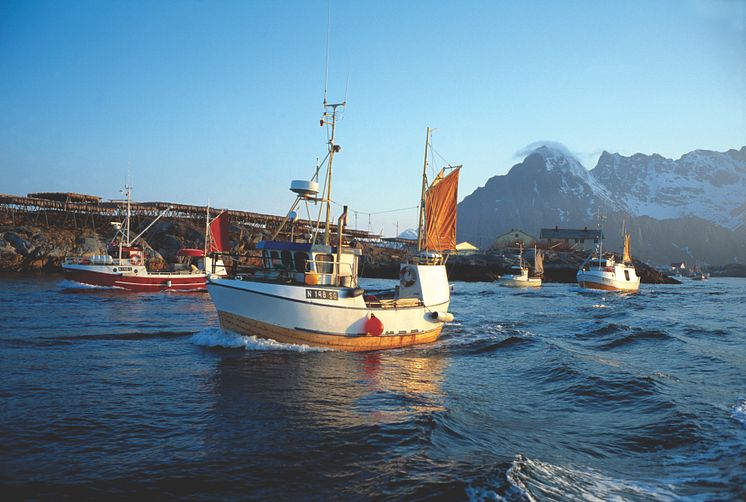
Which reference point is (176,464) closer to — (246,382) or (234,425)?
(234,425)

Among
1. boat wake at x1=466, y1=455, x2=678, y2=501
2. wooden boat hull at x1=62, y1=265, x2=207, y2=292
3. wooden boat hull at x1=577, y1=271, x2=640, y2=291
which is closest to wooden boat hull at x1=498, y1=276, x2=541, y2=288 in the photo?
wooden boat hull at x1=577, y1=271, x2=640, y2=291

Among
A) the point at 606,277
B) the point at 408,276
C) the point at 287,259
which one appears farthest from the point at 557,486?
the point at 606,277

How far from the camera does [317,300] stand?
19.1m

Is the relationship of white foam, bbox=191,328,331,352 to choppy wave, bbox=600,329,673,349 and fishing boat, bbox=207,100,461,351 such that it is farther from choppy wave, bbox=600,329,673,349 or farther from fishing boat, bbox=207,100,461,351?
choppy wave, bbox=600,329,673,349

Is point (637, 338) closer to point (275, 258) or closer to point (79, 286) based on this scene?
point (275, 258)

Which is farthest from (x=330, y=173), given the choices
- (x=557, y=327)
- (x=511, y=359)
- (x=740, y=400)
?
(x=557, y=327)

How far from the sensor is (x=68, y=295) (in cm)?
4109

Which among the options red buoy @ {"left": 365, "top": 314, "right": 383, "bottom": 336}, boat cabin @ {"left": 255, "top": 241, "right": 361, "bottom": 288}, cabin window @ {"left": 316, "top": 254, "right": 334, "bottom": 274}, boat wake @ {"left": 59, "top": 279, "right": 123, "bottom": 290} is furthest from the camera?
boat wake @ {"left": 59, "top": 279, "right": 123, "bottom": 290}

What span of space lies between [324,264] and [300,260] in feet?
3.89

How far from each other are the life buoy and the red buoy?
4309 millimetres

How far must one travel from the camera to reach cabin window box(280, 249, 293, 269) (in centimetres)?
2077

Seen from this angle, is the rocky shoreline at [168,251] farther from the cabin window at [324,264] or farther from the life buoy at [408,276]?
the cabin window at [324,264]

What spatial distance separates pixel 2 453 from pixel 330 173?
15.8 meters

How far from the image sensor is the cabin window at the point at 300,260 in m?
20.4
